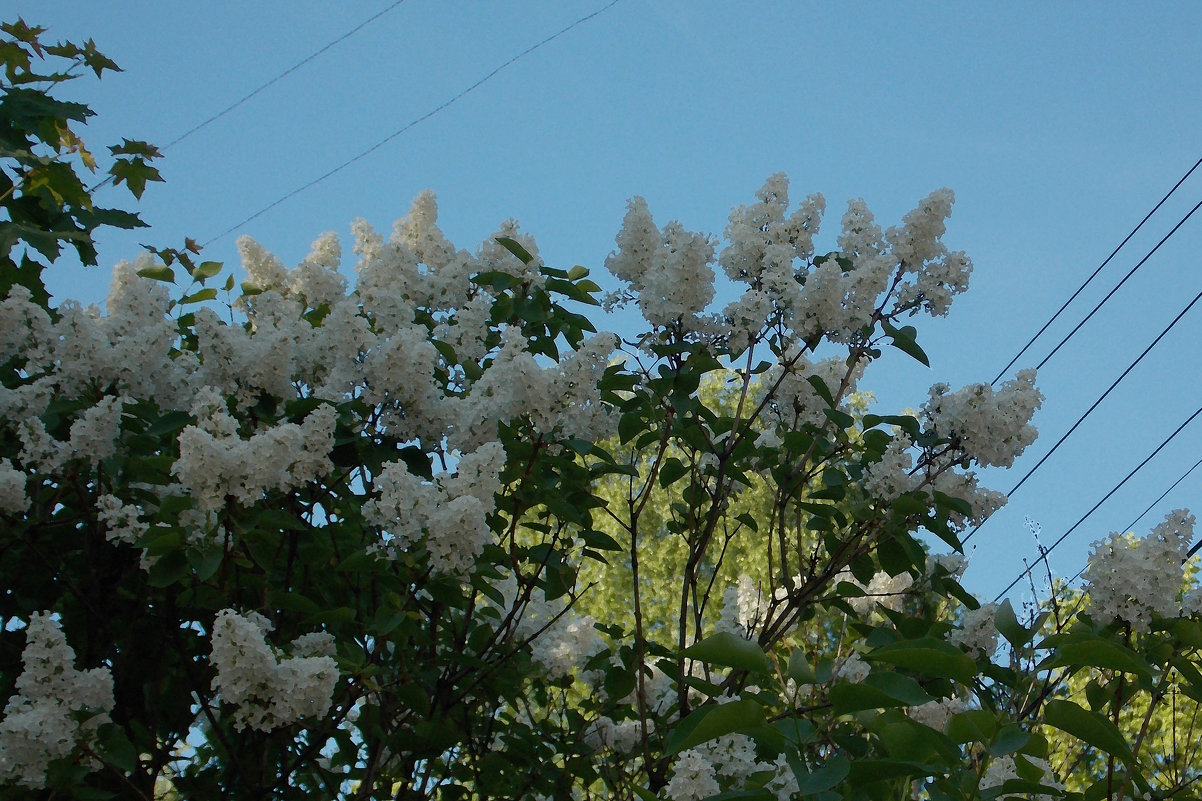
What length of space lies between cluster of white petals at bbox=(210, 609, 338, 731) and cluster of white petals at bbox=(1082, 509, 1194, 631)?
188 cm

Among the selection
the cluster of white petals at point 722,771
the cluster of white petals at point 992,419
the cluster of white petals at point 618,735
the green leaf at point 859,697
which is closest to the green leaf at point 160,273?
the cluster of white petals at point 618,735

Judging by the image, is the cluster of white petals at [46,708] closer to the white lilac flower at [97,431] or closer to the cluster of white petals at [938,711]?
the white lilac flower at [97,431]

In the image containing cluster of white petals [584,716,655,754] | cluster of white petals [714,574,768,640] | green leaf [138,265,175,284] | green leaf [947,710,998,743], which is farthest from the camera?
cluster of white petals [714,574,768,640]

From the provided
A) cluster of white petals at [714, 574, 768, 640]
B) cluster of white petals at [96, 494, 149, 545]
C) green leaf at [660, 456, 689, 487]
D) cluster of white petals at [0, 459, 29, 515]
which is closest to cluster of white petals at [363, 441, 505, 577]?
cluster of white petals at [96, 494, 149, 545]

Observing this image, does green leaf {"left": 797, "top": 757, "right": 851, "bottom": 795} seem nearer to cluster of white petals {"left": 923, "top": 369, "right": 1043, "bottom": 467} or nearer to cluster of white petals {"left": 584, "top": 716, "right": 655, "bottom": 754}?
cluster of white petals {"left": 923, "top": 369, "right": 1043, "bottom": 467}

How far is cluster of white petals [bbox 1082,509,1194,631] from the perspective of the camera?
2.87 metres

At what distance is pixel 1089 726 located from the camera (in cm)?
153

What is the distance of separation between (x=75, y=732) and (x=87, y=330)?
1103 millimetres

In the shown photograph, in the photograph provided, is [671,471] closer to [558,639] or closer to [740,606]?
[558,639]

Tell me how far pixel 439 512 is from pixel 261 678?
1.71 ft

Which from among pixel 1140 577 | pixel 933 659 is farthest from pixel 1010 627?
pixel 1140 577

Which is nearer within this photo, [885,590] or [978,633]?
[978,633]

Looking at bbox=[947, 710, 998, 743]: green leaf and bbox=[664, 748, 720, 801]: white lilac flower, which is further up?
bbox=[664, 748, 720, 801]: white lilac flower

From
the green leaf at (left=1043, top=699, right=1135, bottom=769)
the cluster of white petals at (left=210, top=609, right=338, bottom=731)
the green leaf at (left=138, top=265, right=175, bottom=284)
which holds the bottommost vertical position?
the green leaf at (left=1043, top=699, right=1135, bottom=769)
